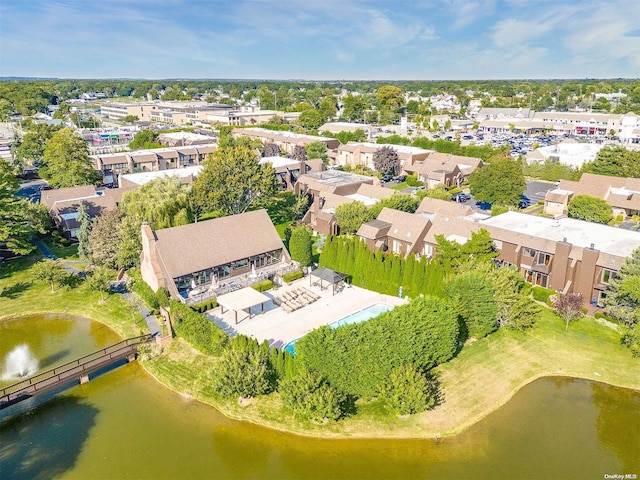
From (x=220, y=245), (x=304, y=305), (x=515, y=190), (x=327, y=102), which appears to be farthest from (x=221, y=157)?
(x=327, y=102)

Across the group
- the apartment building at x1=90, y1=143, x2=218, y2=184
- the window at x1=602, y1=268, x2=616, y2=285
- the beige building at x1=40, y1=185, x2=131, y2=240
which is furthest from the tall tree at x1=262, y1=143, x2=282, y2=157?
the window at x1=602, y1=268, x2=616, y2=285

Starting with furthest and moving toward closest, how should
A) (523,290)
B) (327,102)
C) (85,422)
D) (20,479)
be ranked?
(327,102) < (523,290) < (85,422) < (20,479)

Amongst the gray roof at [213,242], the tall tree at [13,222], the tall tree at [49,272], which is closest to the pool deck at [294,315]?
the gray roof at [213,242]

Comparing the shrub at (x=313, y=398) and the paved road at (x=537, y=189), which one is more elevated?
the paved road at (x=537, y=189)

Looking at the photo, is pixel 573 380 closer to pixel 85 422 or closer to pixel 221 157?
pixel 85 422

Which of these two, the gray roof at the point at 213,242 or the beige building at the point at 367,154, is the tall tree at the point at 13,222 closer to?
the gray roof at the point at 213,242

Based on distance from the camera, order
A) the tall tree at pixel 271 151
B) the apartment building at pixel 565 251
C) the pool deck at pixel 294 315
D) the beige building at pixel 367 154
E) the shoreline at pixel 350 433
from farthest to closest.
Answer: the tall tree at pixel 271 151, the beige building at pixel 367 154, the apartment building at pixel 565 251, the pool deck at pixel 294 315, the shoreline at pixel 350 433

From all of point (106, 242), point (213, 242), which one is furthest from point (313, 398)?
point (106, 242)
